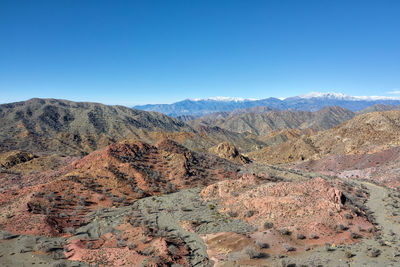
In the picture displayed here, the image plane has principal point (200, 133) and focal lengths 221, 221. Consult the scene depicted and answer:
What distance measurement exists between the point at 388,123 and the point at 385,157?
92.2 ft

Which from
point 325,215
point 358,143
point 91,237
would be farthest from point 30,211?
point 358,143

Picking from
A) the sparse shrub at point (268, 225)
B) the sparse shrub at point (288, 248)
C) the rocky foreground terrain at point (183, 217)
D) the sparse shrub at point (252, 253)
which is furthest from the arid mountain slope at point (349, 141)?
the sparse shrub at point (252, 253)

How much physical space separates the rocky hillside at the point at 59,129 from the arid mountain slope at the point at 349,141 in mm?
78005

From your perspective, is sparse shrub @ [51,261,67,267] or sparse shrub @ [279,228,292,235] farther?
sparse shrub @ [279,228,292,235]

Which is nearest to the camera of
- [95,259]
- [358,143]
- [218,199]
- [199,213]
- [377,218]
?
[95,259]

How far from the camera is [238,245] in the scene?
16.7 meters

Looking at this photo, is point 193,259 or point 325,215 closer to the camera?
point 193,259

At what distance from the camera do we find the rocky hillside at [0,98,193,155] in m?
93.1

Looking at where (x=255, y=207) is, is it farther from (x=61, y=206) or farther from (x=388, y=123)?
(x=388, y=123)

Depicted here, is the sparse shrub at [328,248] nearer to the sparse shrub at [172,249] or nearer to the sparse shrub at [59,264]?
the sparse shrub at [172,249]

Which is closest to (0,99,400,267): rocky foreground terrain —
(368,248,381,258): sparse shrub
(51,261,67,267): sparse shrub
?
(368,248,381,258): sparse shrub

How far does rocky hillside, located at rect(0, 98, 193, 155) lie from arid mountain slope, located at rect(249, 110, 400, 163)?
78005 millimetres

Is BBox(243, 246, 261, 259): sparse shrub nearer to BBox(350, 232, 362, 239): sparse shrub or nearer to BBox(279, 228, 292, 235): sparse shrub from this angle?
BBox(279, 228, 292, 235): sparse shrub

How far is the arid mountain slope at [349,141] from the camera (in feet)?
217
